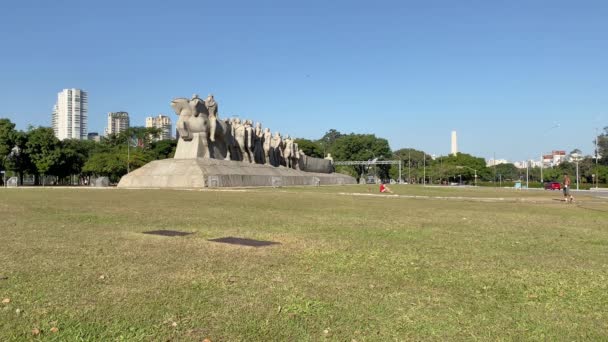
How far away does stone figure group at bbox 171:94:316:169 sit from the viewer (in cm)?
4281

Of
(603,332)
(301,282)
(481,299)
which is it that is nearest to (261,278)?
(301,282)

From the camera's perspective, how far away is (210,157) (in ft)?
143

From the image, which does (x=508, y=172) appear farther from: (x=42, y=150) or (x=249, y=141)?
(x=42, y=150)

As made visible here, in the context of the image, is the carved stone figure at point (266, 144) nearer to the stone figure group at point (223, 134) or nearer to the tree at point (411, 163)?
the stone figure group at point (223, 134)

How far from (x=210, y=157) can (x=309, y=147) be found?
64.6 m

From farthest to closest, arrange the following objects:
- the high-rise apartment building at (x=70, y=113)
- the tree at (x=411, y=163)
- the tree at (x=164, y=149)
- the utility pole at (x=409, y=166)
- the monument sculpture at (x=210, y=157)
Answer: the high-rise apartment building at (x=70, y=113) < the tree at (x=411, y=163) < the utility pole at (x=409, y=166) < the tree at (x=164, y=149) < the monument sculpture at (x=210, y=157)

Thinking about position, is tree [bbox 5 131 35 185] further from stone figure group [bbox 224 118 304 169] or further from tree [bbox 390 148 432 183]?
tree [bbox 390 148 432 183]

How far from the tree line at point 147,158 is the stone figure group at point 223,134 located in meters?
24.0

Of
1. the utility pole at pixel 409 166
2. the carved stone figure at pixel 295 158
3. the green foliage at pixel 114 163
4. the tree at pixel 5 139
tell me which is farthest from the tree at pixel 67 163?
the utility pole at pixel 409 166

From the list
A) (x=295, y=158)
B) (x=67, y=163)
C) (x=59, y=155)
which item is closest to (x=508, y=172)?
(x=295, y=158)

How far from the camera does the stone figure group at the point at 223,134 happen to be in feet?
140

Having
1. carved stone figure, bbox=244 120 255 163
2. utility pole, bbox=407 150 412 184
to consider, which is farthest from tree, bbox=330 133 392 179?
carved stone figure, bbox=244 120 255 163

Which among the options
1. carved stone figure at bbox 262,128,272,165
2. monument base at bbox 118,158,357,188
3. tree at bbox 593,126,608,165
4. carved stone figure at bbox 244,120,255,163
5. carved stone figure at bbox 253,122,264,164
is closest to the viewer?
monument base at bbox 118,158,357,188

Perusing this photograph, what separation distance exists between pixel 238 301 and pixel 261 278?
94 centimetres
